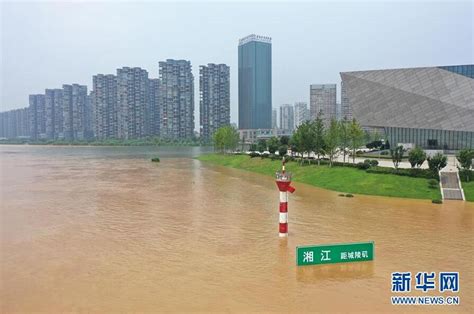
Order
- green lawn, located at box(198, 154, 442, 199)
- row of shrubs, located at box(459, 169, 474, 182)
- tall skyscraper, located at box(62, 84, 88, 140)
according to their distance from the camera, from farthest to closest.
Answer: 1. tall skyscraper, located at box(62, 84, 88, 140)
2. row of shrubs, located at box(459, 169, 474, 182)
3. green lawn, located at box(198, 154, 442, 199)

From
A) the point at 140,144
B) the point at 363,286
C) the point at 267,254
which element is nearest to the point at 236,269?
the point at 267,254

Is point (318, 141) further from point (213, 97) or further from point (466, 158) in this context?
point (213, 97)

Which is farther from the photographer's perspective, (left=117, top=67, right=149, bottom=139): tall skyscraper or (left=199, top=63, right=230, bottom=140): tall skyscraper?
(left=117, top=67, right=149, bottom=139): tall skyscraper

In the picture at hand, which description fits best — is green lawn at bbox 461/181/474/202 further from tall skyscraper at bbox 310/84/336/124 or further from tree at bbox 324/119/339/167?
tall skyscraper at bbox 310/84/336/124

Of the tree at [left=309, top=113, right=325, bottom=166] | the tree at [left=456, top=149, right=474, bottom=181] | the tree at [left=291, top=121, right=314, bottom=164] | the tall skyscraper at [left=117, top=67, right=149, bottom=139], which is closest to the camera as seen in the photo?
the tree at [left=456, top=149, right=474, bottom=181]

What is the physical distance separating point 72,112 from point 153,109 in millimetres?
38931

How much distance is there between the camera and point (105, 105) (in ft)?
532

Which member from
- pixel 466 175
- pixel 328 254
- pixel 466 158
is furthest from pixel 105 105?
pixel 328 254

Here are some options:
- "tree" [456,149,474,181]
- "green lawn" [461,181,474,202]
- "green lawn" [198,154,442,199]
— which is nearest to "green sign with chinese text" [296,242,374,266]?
"green lawn" [198,154,442,199]

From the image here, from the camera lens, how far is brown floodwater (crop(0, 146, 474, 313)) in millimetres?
10531

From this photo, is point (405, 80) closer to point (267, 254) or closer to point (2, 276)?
point (267, 254)

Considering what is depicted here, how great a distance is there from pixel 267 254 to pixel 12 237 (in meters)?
11.2

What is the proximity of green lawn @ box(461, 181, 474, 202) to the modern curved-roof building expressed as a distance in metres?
26.9

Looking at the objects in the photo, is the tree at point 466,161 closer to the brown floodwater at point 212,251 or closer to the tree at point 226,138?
the brown floodwater at point 212,251
